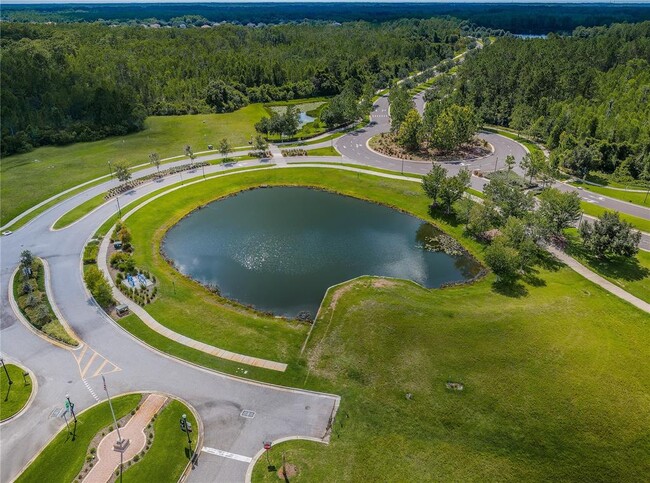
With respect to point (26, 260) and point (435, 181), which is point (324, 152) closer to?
point (435, 181)

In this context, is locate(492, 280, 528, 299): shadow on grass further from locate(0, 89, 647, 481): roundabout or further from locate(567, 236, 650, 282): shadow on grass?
locate(567, 236, 650, 282): shadow on grass

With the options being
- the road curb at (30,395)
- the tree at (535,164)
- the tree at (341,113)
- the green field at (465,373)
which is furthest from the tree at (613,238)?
the tree at (341,113)

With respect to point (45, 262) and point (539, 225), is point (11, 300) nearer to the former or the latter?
point (45, 262)

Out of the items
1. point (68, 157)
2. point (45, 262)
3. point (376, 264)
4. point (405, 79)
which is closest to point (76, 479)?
point (45, 262)

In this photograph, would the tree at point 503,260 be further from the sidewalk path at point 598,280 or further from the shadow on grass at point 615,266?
the shadow on grass at point 615,266

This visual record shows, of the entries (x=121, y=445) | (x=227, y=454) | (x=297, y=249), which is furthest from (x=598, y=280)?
(x=121, y=445)

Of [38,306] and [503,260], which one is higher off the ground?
[503,260]
